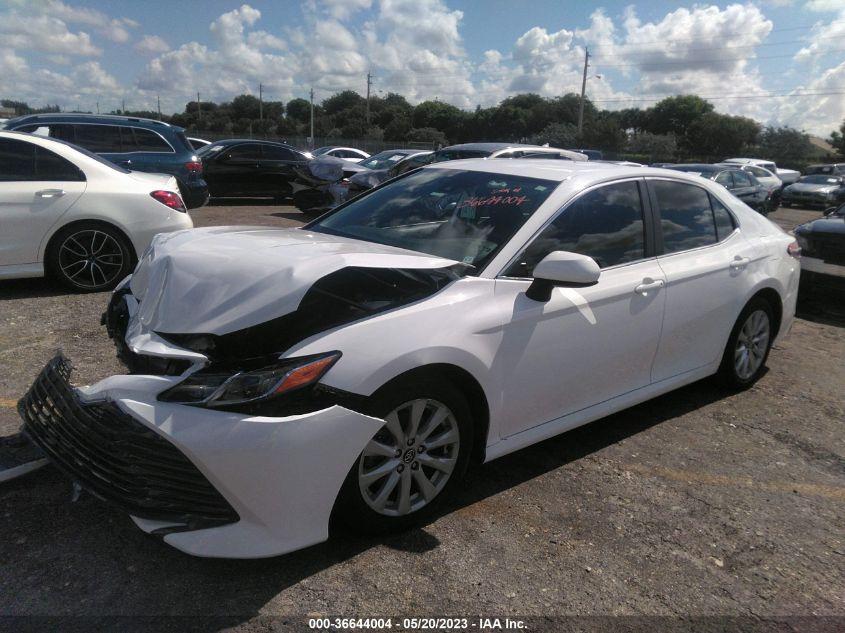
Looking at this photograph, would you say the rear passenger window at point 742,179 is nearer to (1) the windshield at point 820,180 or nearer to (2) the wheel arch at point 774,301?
(2) the wheel arch at point 774,301

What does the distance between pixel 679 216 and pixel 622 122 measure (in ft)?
323

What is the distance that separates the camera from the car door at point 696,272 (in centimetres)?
398

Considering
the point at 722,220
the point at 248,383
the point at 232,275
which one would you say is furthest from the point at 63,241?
the point at 722,220

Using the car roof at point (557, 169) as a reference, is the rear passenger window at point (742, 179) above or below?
above

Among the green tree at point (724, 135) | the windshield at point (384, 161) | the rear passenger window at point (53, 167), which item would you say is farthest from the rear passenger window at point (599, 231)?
the green tree at point (724, 135)

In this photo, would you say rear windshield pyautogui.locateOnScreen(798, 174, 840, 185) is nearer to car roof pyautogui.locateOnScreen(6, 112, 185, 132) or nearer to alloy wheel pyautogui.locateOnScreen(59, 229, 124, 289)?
car roof pyautogui.locateOnScreen(6, 112, 185, 132)

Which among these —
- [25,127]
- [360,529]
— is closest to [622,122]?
[25,127]

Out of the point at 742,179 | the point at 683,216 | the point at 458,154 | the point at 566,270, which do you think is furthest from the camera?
the point at 742,179

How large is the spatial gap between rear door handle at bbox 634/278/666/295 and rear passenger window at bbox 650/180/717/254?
29 centimetres

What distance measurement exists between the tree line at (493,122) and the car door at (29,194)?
55.1 m

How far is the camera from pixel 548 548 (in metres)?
2.89

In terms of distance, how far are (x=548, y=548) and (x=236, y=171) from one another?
47.8 ft

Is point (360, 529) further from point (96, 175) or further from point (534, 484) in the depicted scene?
point (96, 175)

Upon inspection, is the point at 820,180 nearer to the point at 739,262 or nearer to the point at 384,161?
the point at 384,161
